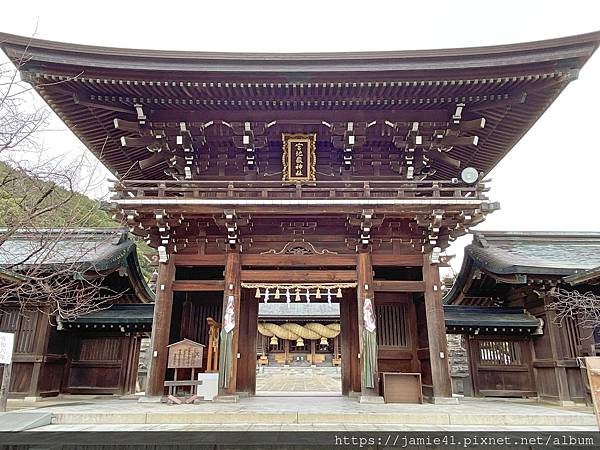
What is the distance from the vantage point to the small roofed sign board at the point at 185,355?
9898mm

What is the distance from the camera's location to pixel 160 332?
33.2 feet

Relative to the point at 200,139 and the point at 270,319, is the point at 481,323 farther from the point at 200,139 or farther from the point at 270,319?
the point at 270,319

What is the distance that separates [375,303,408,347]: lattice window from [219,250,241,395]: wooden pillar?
422 cm

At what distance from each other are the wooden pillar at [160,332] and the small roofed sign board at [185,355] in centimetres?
28

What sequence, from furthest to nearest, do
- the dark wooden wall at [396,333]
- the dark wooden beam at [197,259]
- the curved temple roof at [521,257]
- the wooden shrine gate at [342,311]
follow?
the dark wooden wall at [396,333] → the curved temple roof at [521,257] → the dark wooden beam at [197,259] → the wooden shrine gate at [342,311]

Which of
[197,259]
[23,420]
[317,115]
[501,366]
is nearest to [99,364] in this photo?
[197,259]

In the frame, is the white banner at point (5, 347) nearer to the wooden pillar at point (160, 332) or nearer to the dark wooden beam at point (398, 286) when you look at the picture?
the wooden pillar at point (160, 332)

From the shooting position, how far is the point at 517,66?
30.4ft

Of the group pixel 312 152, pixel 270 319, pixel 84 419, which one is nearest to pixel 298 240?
pixel 312 152

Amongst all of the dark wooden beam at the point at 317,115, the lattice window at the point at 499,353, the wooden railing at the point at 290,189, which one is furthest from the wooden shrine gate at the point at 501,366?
the dark wooden beam at the point at 317,115

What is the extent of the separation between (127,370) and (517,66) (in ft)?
45.4

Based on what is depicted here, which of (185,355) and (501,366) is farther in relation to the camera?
(501,366)

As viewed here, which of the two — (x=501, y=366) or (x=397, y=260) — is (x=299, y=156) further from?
(x=501, y=366)

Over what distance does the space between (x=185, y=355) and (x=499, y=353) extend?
934 centimetres
